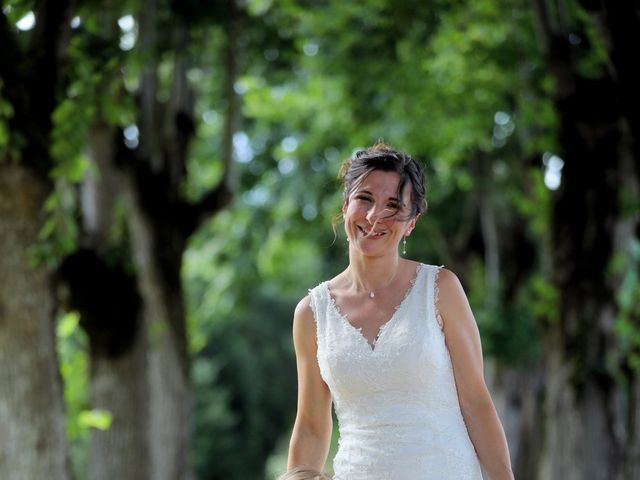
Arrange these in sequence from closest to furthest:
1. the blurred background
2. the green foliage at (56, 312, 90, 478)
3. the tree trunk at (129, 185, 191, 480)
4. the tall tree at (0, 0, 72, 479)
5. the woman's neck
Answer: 1. the woman's neck
2. the tall tree at (0, 0, 72, 479)
3. the blurred background
4. the green foliage at (56, 312, 90, 478)
5. the tree trunk at (129, 185, 191, 480)

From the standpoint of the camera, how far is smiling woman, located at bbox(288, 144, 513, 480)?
12.6 ft

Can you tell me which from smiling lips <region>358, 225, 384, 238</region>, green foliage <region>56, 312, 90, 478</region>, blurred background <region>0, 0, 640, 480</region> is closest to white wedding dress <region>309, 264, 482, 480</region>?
smiling lips <region>358, 225, 384, 238</region>

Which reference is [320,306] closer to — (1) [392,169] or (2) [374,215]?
(2) [374,215]

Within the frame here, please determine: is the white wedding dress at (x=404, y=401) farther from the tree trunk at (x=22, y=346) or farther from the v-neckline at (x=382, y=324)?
the tree trunk at (x=22, y=346)

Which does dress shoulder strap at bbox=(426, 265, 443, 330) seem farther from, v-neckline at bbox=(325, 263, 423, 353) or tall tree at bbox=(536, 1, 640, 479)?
tall tree at bbox=(536, 1, 640, 479)

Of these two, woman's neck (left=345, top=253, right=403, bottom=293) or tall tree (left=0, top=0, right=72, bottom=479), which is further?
tall tree (left=0, top=0, right=72, bottom=479)

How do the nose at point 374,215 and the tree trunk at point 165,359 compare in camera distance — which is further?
the tree trunk at point 165,359

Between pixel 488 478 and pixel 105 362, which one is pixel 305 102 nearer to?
pixel 105 362

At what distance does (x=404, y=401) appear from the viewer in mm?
3846

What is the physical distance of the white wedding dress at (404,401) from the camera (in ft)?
12.6

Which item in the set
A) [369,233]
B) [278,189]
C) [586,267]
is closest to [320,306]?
[369,233]

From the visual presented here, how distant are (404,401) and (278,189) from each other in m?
16.1

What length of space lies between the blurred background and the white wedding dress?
7.23 ft

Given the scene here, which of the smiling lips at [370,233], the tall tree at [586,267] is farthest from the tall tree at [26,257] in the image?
the tall tree at [586,267]
